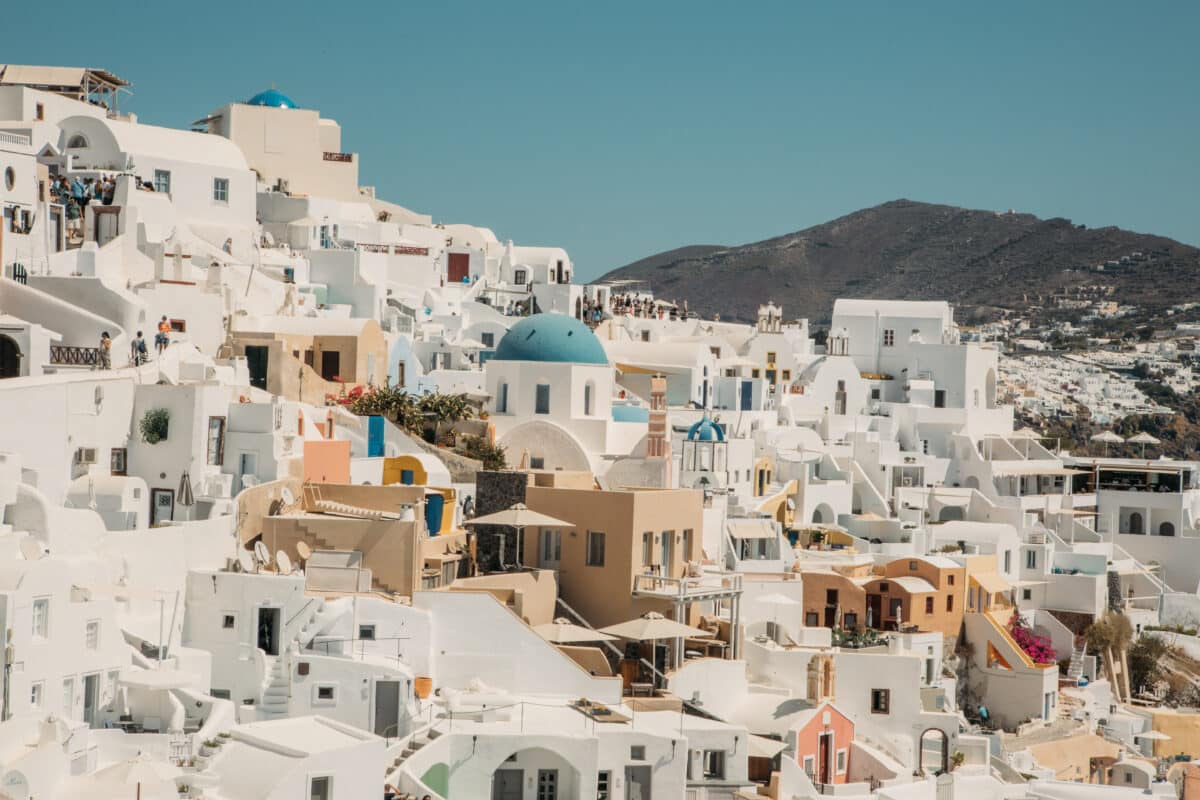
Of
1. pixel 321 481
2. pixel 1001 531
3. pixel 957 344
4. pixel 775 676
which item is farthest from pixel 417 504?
pixel 957 344

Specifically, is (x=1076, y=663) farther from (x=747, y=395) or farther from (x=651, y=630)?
(x=651, y=630)

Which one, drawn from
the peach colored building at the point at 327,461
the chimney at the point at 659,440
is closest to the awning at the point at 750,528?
the chimney at the point at 659,440

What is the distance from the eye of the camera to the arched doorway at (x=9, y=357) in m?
36.3

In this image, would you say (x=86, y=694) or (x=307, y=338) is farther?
(x=307, y=338)

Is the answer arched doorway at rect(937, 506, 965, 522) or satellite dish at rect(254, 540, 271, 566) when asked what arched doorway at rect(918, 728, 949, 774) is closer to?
satellite dish at rect(254, 540, 271, 566)

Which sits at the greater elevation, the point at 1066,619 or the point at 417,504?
the point at 417,504

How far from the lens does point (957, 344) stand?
66.4m

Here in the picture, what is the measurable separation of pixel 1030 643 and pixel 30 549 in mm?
27919

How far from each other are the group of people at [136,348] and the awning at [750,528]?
13131 mm

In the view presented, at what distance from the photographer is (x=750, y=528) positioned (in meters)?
44.2

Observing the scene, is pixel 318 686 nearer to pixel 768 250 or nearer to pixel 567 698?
pixel 567 698

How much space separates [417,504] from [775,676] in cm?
827

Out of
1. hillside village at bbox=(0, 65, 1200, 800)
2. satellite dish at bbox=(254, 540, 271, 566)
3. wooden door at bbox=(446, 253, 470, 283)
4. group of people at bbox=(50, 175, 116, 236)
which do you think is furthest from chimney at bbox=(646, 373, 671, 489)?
wooden door at bbox=(446, 253, 470, 283)

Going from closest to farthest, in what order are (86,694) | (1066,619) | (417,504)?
(86,694), (417,504), (1066,619)
